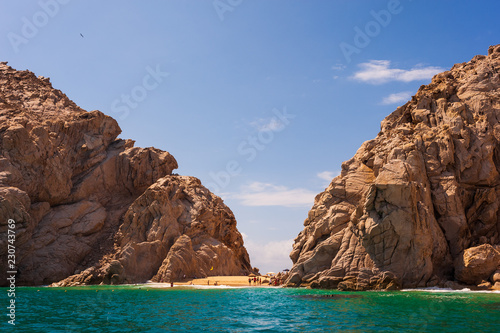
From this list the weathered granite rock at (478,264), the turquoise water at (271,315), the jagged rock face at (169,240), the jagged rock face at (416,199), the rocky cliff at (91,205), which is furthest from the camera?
the jagged rock face at (169,240)

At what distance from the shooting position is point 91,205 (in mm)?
81375

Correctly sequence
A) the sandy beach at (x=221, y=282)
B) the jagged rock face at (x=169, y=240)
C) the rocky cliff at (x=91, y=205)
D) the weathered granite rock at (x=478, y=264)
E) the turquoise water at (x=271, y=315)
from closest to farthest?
the turquoise water at (x=271, y=315) < the weathered granite rock at (x=478, y=264) < the sandy beach at (x=221, y=282) < the rocky cliff at (x=91, y=205) < the jagged rock face at (x=169, y=240)

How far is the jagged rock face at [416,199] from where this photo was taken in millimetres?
49594

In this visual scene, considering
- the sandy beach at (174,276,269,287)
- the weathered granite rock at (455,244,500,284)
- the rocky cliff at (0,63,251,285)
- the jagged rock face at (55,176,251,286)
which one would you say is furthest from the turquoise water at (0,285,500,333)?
the rocky cliff at (0,63,251,285)

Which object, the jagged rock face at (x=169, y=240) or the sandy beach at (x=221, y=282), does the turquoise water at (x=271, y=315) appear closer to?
the sandy beach at (x=221, y=282)

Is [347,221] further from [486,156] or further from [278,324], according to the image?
[278,324]

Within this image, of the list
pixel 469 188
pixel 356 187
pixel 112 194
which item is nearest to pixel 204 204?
pixel 112 194

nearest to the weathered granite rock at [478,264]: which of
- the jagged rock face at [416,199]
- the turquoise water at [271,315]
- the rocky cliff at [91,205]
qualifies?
the jagged rock face at [416,199]

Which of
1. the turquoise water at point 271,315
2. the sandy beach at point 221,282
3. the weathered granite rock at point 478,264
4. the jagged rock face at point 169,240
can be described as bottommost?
the turquoise water at point 271,315

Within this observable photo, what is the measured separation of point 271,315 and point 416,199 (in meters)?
28.1

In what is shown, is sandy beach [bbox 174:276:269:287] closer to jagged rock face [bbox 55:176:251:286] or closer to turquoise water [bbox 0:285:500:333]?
jagged rock face [bbox 55:176:251:286]

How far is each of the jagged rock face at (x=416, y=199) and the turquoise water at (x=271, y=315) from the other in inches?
391

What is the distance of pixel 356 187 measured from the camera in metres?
59.7

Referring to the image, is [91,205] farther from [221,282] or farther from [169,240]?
[221,282]
